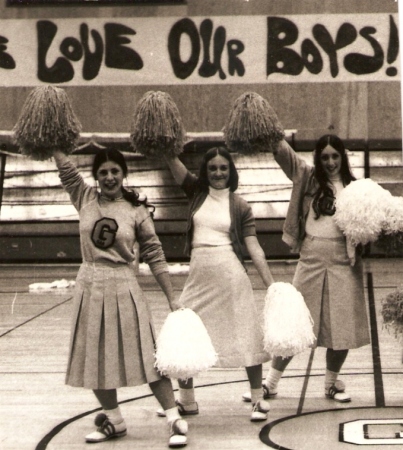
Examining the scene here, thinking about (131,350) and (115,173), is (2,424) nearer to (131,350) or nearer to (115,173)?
(131,350)

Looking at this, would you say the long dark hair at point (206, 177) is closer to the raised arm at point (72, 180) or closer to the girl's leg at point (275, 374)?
the raised arm at point (72, 180)

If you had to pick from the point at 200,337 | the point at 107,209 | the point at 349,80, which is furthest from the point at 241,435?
the point at 349,80

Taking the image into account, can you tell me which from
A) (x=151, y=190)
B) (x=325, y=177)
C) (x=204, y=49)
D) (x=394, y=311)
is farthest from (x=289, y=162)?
(x=151, y=190)

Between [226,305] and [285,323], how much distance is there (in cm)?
31

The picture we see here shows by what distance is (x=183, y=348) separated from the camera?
13.1ft

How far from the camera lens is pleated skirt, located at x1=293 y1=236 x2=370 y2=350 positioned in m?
4.78

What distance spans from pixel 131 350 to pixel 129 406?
0.90 meters

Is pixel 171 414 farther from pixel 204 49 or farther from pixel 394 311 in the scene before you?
pixel 204 49

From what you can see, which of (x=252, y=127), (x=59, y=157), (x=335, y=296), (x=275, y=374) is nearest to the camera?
(x=59, y=157)

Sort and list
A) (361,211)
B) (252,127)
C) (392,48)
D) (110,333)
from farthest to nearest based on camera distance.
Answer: (392,48) → (361,211) → (252,127) → (110,333)

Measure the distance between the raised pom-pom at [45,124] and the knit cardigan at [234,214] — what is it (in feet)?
2.25

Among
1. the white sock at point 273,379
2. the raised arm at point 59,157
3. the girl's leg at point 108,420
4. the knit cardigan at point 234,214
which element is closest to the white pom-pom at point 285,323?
the knit cardigan at point 234,214

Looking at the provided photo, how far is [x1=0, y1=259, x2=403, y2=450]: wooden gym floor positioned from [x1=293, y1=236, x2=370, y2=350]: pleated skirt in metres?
0.34

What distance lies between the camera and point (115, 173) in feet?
13.9
